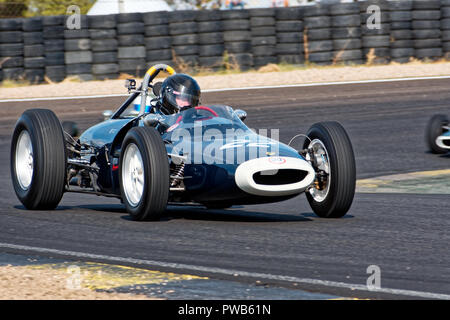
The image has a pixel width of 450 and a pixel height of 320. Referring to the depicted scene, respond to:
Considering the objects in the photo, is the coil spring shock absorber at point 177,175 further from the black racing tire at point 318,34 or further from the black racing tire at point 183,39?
the black racing tire at point 318,34

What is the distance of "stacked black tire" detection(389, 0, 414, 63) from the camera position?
792 inches

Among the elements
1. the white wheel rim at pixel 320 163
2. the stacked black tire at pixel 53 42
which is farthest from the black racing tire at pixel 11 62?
the white wheel rim at pixel 320 163

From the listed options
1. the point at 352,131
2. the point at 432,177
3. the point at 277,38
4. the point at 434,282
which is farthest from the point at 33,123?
the point at 277,38

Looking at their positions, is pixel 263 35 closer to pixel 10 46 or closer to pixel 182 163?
pixel 10 46

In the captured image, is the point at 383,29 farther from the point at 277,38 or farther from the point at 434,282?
the point at 434,282

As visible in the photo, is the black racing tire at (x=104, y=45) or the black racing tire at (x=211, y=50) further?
the black racing tire at (x=211, y=50)

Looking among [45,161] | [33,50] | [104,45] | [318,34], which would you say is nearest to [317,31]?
[318,34]

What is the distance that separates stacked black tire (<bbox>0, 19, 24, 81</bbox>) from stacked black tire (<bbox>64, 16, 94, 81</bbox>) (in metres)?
1.02

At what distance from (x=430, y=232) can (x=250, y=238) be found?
1432 mm

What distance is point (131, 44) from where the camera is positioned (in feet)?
62.9

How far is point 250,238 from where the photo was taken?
6316 millimetres

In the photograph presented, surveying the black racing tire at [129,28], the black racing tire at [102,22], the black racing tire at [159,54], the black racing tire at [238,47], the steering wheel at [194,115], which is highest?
the black racing tire at [102,22]

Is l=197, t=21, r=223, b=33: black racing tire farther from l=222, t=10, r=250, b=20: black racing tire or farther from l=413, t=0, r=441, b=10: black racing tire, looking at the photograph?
l=413, t=0, r=441, b=10: black racing tire

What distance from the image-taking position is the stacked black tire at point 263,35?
1970 cm
